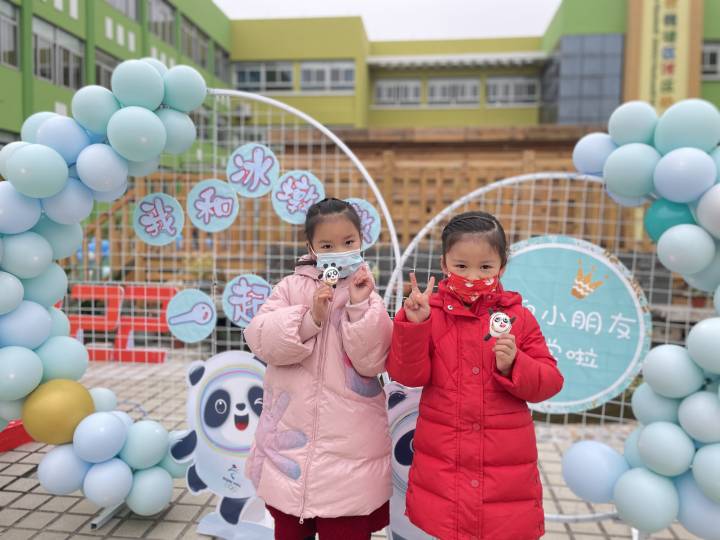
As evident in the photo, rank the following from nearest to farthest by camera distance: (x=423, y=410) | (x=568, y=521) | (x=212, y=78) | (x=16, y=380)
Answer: (x=423, y=410) → (x=16, y=380) → (x=568, y=521) → (x=212, y=78)

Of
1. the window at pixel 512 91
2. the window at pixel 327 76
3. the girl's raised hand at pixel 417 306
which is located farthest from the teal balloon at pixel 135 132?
the window at pixel 512 91

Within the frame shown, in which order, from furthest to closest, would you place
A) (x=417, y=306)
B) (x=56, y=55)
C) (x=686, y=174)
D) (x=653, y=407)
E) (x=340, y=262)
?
1. (x=56, y=55)
2. (x=653, y=407)
3. (x=686, y=174)
4. (x=340, y=262)
5. (x=417, y=306)

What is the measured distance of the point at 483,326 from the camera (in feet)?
5.66

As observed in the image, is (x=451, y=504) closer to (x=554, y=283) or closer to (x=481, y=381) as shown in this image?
(x=481, y=381)

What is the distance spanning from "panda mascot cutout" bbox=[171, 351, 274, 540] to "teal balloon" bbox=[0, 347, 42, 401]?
71 cm

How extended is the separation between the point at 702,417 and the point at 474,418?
113cm

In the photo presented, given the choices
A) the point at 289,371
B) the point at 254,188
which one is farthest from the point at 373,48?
the point at 289,371

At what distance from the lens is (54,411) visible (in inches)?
102

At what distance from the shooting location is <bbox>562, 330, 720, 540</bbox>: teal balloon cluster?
2176 mm

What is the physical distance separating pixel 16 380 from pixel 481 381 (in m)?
2.10

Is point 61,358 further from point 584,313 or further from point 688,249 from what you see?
point 688,249

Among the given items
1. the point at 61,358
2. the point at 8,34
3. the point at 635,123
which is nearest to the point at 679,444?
the point at 635,123

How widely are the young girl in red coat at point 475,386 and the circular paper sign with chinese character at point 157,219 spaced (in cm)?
169

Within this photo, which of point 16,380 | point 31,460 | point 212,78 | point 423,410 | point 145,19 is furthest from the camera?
point 212,78
